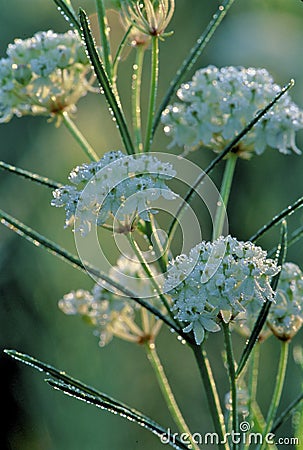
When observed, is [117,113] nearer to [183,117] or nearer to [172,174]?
[172,174]

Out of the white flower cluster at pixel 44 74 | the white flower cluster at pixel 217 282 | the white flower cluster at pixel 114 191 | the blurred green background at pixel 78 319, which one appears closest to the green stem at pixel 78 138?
the white flower cluster at pixel 44 74

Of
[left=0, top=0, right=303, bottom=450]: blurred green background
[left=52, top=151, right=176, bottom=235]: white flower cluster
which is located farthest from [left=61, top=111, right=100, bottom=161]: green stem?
[left=0, top=0, right=303, bottom=450]: blurred green background

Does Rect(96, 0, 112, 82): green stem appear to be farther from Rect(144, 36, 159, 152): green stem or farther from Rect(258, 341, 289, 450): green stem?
Rect(258, 341, 289, 450): green stem

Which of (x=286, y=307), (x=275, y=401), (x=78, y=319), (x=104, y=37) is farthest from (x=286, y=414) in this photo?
(x=78, y=319)

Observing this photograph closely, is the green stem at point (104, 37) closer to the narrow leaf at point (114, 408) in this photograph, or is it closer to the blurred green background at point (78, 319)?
the narrow leaf at point (114, 408)

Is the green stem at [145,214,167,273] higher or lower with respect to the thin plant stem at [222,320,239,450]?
higher

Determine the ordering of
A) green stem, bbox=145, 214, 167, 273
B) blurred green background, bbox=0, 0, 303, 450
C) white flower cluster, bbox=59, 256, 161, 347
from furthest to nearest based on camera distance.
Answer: blurred green background, bbox=0, 0, 303, 450
white flower cluster, bbox=59, 256, 161, 347
green stem, bbox=145, 214, 167, 273
